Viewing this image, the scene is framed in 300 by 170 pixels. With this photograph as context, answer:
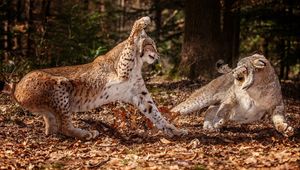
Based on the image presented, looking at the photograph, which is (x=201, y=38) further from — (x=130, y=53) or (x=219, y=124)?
(x=130, y=53)

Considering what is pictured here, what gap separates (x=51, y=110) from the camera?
7859 millimetres

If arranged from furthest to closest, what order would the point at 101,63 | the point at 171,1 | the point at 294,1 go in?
1. the point at 171,1
2. the point at 294,1
3. the point at 101,63

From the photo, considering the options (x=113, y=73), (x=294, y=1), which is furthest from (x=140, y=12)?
(x=113, y=73)

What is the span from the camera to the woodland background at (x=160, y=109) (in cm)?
664

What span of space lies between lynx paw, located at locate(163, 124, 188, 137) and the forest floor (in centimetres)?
9

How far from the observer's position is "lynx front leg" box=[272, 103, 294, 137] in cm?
781

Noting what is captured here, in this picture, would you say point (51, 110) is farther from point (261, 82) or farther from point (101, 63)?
point (261, 82)

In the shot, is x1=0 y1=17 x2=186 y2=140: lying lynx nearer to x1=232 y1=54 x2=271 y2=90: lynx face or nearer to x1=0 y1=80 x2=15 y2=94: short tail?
x1=0 y1=80 x2=15 y2=94: short tail

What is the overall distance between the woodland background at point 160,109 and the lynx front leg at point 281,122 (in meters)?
0.13

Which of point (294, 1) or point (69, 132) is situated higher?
point (294, 1)

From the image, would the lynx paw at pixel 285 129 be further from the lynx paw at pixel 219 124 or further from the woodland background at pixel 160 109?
the lynx paw at pixel 219 124

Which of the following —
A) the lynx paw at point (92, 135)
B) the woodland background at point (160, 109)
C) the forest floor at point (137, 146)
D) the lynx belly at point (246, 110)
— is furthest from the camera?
the lynx belly at point (246, 110)

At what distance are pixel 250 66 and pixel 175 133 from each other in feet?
4.78

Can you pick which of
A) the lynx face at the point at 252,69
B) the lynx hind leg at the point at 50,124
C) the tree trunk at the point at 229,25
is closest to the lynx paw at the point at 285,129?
the lynx face at the point at 252,69
